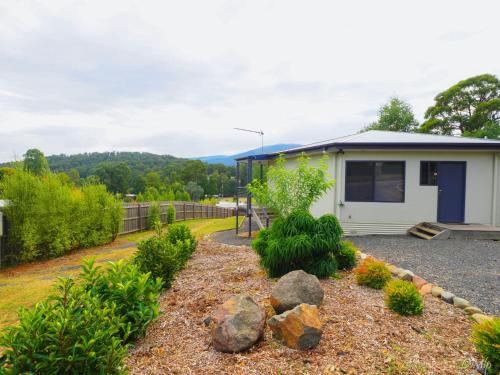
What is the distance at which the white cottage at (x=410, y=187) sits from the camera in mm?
9391

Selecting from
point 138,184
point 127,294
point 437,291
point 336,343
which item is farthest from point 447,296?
point 138,184

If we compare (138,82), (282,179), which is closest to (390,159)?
(282,179)

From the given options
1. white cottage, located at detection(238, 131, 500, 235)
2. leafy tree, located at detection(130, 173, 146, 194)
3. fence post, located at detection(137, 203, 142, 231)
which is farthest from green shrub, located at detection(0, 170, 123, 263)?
leafy tree, located at detection(130, 173, 146, 194)

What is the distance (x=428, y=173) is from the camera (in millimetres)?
9500

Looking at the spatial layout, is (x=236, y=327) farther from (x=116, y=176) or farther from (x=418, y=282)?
(x=116, y=176)

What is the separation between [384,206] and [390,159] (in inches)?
59.5

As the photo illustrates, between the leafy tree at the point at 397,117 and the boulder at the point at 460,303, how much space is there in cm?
3018

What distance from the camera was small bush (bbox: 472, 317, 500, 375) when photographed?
238cm

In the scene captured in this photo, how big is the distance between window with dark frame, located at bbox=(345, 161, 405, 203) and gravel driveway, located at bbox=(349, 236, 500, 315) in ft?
4.34

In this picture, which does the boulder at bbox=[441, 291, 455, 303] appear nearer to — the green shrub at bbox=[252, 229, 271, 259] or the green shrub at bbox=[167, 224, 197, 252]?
the green shrub at bbox=[252, 229, 271, 259]

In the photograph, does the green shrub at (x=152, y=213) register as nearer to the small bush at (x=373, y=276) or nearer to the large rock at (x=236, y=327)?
the small bush at (x=373, y=276)

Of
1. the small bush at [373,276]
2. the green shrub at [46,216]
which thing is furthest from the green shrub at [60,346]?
the green shrub at [46,216]

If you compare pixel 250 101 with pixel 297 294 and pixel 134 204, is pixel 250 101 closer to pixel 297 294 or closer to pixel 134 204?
pixel 134 204

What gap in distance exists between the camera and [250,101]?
20.5m
